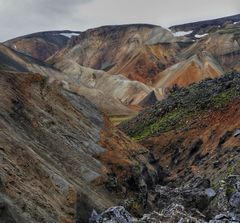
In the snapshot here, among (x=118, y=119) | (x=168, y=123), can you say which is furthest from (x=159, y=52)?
(x=168, y=123)

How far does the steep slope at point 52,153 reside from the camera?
48.7 ft

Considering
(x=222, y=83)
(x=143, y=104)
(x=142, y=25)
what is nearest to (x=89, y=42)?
(x=142, y=25)

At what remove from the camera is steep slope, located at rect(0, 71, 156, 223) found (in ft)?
48.7

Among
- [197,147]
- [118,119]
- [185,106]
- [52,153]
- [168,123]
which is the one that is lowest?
[118,119]

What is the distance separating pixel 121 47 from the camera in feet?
489

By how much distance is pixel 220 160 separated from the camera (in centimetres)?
2559

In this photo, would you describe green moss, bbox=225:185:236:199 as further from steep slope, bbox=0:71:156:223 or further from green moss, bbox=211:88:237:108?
green moss, bbox=211:88:237:108

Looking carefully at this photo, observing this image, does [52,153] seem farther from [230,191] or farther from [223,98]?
[223,98]

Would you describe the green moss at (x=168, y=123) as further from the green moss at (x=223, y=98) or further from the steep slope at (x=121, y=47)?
Answer: the steep slope at (x=121, y=47)

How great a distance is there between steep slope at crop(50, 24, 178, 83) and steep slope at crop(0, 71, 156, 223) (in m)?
93.9

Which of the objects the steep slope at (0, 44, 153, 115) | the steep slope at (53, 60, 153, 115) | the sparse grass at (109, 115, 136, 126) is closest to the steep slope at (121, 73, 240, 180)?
the sparse grass at (109, 115, 136, 126)

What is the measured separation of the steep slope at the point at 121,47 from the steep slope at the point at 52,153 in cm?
9391

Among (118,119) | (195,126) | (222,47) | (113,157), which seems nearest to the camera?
(113,157)

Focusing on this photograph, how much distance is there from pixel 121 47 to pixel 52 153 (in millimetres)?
131275
